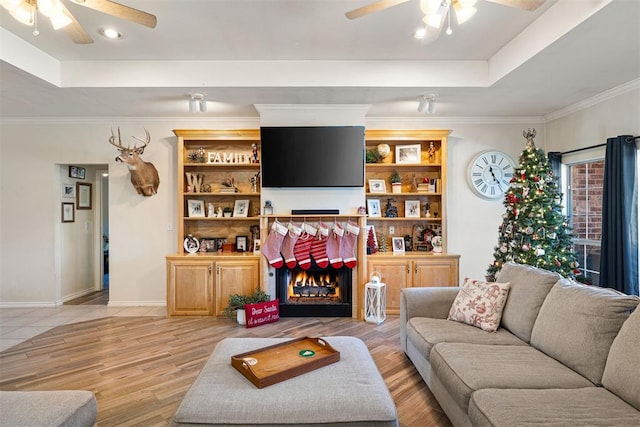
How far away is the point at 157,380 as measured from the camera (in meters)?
2.64

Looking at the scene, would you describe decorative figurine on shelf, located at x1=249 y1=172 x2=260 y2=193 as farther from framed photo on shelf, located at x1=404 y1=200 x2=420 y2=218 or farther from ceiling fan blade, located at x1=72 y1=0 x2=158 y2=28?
ceiling fan blade, located at x1=72 y1=0 x2=158 y2=28

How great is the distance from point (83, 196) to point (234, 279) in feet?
9.83

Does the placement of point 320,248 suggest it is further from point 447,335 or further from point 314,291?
point 447,335

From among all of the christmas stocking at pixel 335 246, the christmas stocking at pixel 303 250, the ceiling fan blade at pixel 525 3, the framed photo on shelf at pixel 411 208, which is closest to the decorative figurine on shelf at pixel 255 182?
the christmas stocking at pixel 303 250

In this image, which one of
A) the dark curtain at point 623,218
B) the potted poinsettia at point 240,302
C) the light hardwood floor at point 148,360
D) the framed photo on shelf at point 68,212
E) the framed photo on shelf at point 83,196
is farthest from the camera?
the framed photo on shelf at point 83,196

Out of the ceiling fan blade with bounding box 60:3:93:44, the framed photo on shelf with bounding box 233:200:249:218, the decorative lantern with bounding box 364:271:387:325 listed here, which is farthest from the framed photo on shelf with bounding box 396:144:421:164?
the ceiling fan blade with bounding box 60:3:93:44

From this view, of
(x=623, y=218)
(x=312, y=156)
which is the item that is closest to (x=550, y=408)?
(x=623, y=218)

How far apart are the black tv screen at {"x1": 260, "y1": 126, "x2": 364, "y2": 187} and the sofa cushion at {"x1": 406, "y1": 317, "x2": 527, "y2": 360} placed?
200 centimetres

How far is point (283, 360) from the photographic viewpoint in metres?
1.94

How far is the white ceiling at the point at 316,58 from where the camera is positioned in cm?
259

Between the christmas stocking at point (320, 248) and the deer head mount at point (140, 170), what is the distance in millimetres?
2261

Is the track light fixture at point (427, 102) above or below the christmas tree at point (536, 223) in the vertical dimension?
above

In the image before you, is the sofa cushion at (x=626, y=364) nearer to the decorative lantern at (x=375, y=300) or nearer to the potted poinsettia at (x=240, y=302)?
the decorative lantern at (x=375, y=300)

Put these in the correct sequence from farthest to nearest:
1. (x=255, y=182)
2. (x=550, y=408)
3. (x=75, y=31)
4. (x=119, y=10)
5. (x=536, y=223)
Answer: (x=255, y=182) → (x=536, y=223) → (x=75, y=31) → (x=119, y=10) → (x=550, y=408)
